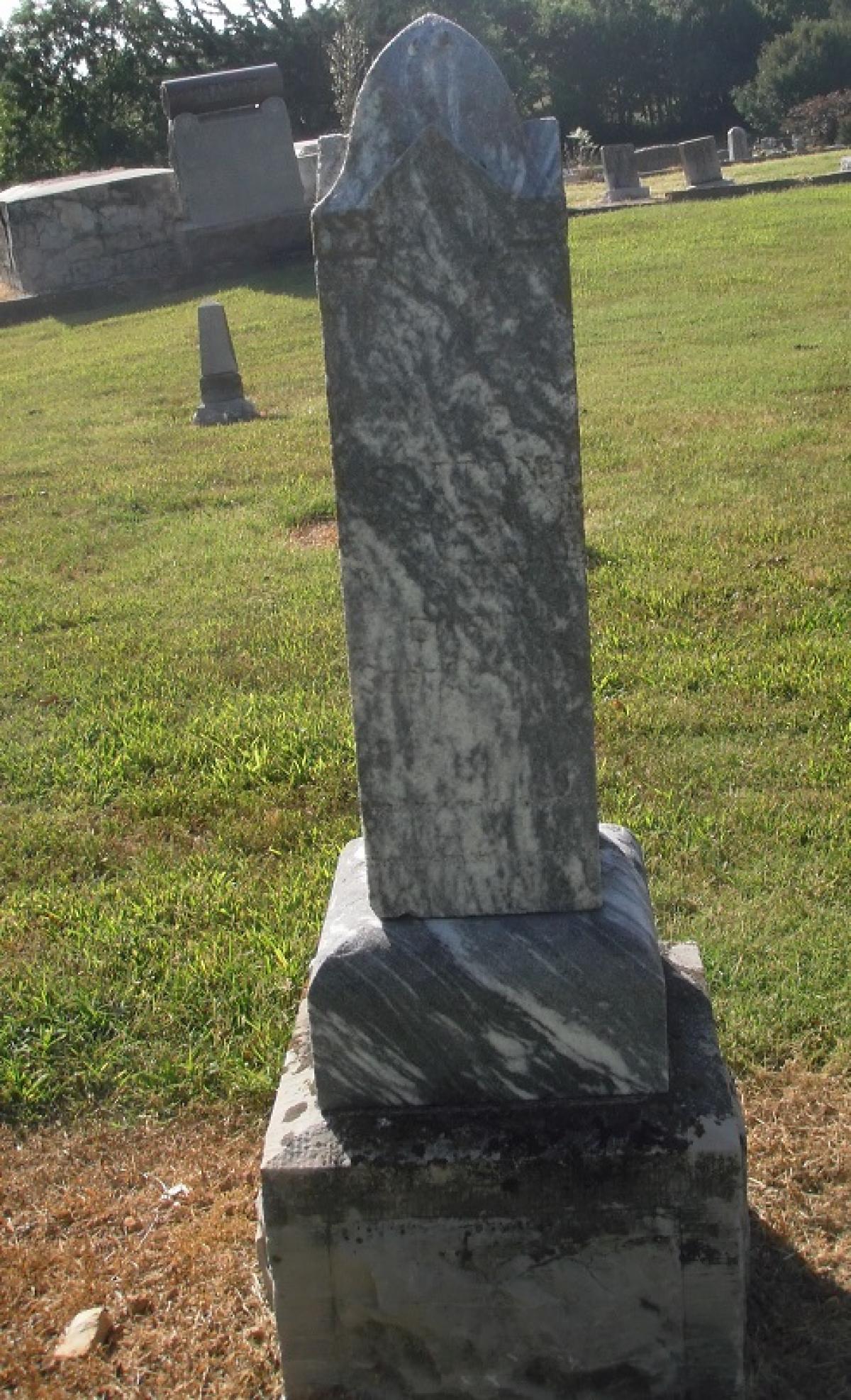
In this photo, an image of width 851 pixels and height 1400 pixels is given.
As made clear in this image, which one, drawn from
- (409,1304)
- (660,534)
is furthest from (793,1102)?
(660,534)

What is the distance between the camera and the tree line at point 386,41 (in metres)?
29.1

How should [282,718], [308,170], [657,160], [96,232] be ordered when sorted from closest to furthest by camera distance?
1. [282,718]
2. [96,232]
3. [308,170]
4. [657,160]

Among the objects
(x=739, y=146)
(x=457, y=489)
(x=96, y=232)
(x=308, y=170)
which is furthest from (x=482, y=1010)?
(x=739, y=146)

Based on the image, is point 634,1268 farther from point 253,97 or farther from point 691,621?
point 253,97

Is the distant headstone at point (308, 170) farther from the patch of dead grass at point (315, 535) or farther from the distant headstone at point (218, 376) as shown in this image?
the patch of dead grass at point (315, 535)

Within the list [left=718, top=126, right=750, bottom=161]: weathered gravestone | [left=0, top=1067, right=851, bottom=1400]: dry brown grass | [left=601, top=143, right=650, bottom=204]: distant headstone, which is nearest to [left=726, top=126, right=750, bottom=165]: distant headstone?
[left=718, top=126, right=750, bottom=161]: weathered gravestone

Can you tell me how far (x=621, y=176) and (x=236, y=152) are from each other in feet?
22.9

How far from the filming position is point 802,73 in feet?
Result: 122

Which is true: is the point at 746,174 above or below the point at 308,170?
below

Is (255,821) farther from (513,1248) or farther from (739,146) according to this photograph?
(739,146)

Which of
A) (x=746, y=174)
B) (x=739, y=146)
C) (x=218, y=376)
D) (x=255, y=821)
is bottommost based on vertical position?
(x=255, y=821)

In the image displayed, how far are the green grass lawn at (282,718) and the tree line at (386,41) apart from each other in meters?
14.5

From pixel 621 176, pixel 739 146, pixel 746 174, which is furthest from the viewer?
pixel 739 146

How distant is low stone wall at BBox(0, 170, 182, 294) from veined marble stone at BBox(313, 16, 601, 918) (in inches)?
703
